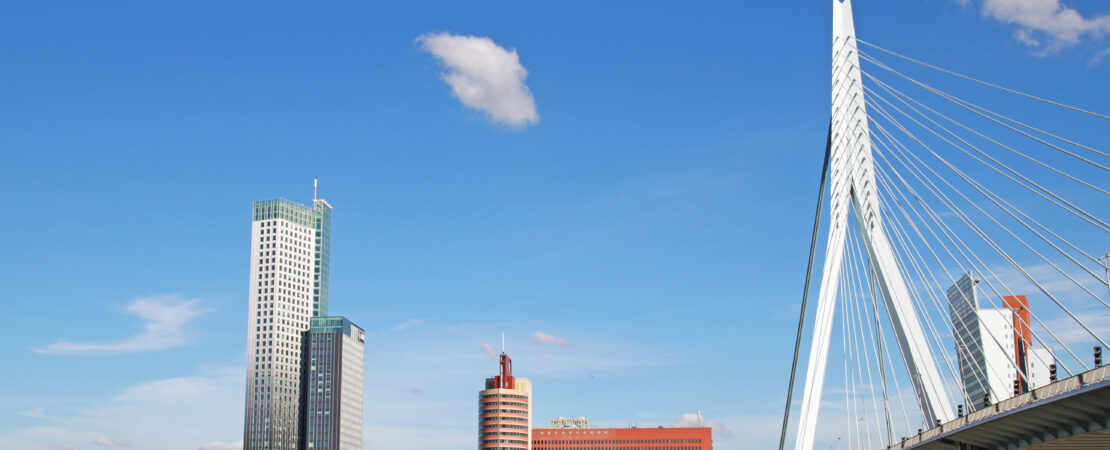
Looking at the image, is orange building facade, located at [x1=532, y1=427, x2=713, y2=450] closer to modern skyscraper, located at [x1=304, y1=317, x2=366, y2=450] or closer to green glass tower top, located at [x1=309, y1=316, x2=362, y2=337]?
modern skyscraper, located at [x1=304, y1=317, x2=366, y2=450]

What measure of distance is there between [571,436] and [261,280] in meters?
58.3

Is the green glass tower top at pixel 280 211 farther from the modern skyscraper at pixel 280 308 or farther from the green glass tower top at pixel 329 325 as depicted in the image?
the green glass tower top at pixel 329 325

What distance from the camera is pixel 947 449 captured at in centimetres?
4922

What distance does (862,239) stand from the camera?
1876 inches

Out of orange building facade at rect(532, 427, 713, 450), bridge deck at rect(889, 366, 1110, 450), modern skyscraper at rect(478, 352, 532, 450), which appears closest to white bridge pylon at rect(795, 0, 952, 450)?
bridge deck at rect(889, 366, 1110, 450)

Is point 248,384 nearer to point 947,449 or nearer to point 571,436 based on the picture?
point 571,436

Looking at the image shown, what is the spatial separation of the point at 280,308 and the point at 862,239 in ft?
474

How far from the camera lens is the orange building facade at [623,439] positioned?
193625 millimetres

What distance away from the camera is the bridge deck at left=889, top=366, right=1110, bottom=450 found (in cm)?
3475

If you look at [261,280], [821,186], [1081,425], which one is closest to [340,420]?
[261,280]

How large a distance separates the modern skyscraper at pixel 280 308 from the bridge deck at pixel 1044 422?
459ft

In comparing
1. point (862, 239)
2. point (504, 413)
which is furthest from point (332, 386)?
point (862, 239)

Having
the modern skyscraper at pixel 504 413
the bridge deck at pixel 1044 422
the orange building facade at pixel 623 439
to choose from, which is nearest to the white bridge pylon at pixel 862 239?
the bridge deck at pixel 1044 422

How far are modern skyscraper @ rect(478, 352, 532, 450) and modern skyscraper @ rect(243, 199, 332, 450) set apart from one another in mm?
27963
